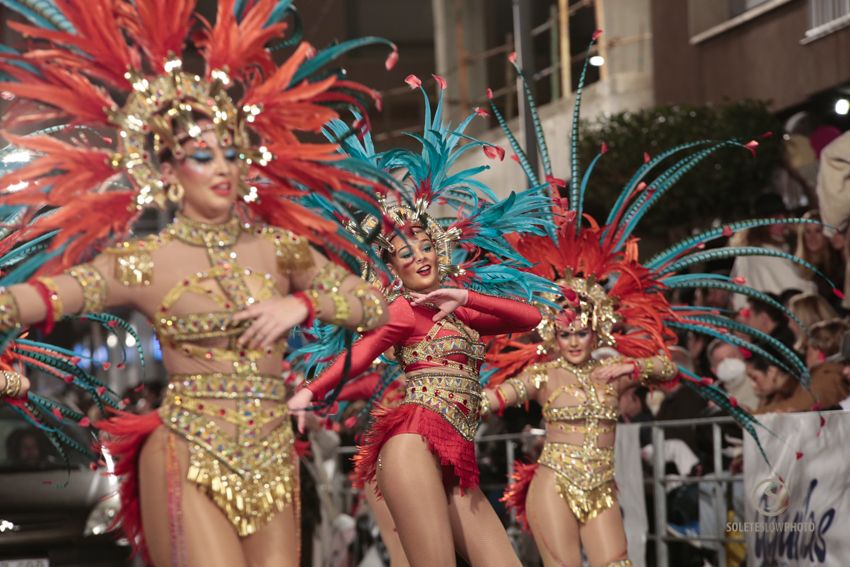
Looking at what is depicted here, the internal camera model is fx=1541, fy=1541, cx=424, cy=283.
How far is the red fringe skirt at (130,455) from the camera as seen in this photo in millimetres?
5000

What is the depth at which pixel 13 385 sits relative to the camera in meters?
6.84

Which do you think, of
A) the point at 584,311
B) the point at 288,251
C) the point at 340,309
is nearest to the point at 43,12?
the point at 288,251

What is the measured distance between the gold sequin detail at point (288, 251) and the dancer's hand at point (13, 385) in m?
2.19

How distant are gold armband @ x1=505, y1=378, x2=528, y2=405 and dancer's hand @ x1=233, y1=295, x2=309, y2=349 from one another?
3267 mm

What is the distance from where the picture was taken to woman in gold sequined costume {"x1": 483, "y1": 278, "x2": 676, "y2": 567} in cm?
777

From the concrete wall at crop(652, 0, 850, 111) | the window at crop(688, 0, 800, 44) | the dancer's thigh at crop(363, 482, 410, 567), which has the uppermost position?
the window at crop(688, 0, 800, 44)

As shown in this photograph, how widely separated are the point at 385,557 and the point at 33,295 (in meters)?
7.40

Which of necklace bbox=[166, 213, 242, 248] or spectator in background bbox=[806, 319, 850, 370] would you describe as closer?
necklace bbox=[166, 213, 242, 248]

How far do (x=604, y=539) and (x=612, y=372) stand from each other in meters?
0.89

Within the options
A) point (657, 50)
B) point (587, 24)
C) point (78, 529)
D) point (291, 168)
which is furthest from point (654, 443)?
point (587, 24)

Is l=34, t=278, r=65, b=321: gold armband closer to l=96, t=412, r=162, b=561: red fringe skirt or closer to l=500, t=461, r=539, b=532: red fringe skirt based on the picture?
l=96, t=412, r=162, b=561: red fringe skirt

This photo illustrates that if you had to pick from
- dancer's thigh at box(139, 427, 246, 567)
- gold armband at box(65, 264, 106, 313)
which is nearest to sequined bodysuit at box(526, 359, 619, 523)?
dancer's thigh at box(139, 427, 246, 567)

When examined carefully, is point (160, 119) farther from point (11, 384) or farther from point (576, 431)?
point (576, 431)

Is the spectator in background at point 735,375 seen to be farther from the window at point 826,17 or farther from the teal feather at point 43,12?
the teal feather at point 43,12
